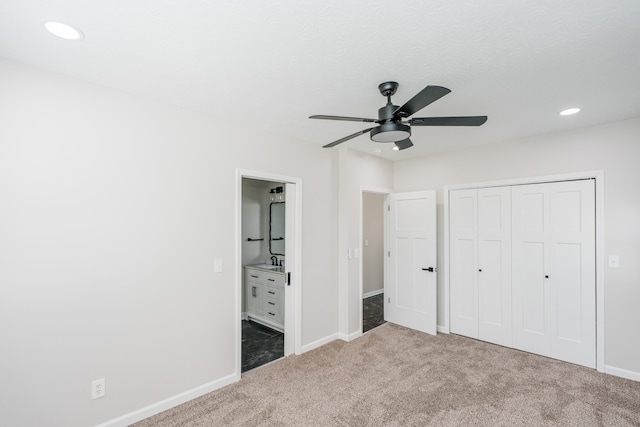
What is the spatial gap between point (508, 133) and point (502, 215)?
100 cm

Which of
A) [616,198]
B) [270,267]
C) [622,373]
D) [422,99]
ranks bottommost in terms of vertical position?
[622,373]

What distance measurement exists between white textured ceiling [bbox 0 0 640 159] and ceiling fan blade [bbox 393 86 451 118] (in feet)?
0.92

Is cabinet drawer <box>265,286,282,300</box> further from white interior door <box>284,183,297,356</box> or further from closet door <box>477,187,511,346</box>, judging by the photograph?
closet door <box>477,187,511,346</box>

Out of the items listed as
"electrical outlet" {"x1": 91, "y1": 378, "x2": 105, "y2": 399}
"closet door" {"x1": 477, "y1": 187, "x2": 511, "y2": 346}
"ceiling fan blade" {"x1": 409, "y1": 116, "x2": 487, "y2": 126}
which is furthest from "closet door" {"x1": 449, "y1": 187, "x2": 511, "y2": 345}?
"electrical outlet" {"x1": 91, "y1": 378, "x2": 105, "y2": 399}

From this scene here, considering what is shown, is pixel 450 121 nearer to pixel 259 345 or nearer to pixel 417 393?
pixel 417 393

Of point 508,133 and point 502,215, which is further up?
point 508,133

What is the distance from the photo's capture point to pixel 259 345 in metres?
3.90

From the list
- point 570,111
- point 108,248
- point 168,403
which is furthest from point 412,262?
point 108,248

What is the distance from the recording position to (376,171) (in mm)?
4551

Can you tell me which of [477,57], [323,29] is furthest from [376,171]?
[323,29]

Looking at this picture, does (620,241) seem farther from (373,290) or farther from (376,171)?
(373,290)

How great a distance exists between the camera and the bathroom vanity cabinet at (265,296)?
4.33 m

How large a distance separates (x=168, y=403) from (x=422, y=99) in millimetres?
2997

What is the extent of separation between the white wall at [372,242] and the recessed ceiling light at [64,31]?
17.4 feet
